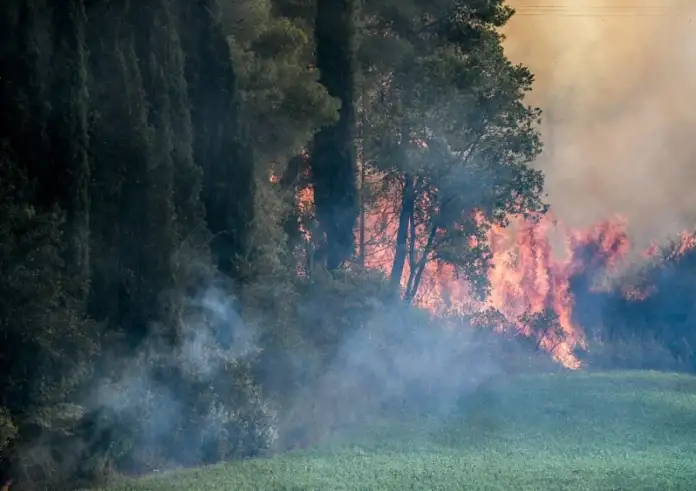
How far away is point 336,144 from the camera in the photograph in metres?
18.8

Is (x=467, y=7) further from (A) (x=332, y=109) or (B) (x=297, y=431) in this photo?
(B) (x=297, y=431)

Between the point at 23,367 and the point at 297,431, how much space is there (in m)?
6.53

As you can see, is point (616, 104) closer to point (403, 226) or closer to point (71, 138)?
point (403, 226)

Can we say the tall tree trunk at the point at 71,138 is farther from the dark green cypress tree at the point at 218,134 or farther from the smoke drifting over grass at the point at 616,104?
the smoke drifting over grass at the point at 616,104

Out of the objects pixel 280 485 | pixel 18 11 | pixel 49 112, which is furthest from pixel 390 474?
pixel 18 11

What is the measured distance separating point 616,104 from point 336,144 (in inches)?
559

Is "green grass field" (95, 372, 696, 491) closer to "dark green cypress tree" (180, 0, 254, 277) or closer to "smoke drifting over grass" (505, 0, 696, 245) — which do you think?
"dark green cypress tree" (180, 0, 254, 277)

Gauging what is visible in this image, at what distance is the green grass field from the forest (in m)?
1.02

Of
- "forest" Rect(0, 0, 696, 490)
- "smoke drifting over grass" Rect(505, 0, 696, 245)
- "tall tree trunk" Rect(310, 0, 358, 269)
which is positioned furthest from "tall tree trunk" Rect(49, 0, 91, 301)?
"smoke drifting over grass" Rect(505, 0, 696, 245)

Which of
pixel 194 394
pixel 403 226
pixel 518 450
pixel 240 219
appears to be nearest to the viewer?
pixel 194 394

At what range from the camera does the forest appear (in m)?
8.84

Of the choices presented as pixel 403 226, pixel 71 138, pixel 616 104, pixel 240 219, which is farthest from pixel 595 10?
pixel 71 138

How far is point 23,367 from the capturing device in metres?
8.05

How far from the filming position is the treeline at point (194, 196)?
8672mm
